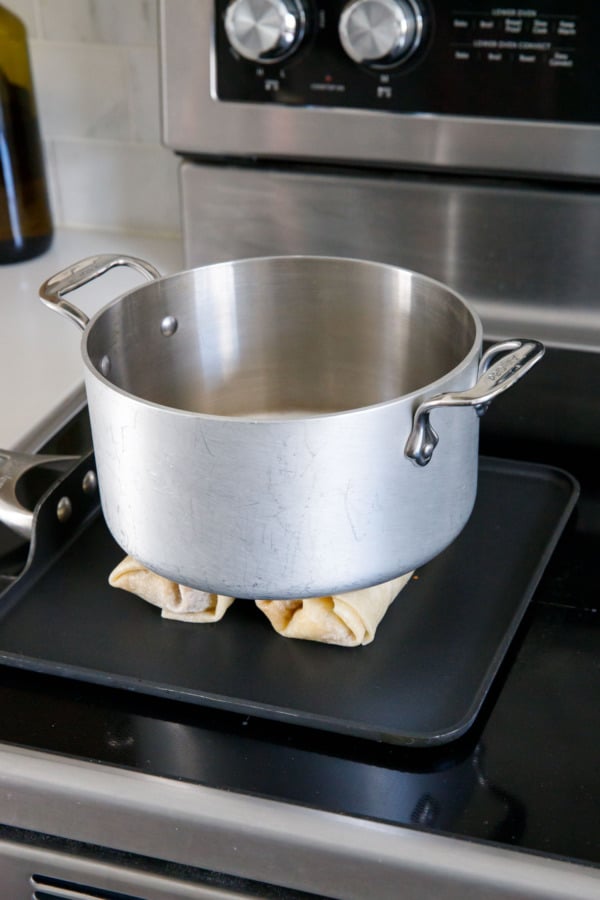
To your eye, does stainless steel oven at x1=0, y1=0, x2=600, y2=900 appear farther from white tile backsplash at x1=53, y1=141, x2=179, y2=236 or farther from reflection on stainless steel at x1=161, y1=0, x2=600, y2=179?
white tile backsplash at x1=53, y1=141, x2=179, y2=236

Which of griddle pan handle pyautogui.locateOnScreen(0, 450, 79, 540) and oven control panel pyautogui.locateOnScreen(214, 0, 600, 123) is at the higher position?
oven control panel pyautogui.locateOnScreen(214, 0, 600, 123)

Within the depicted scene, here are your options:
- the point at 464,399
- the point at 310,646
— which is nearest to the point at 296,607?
the point at 310,646

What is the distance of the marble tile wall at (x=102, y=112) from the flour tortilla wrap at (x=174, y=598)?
0.67 m

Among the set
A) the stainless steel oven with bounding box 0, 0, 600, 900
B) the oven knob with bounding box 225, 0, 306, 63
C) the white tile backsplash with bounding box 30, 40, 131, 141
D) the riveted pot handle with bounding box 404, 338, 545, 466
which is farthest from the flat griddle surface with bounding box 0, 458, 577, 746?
the white tile backsplash with bounding box 30, 40, 131, 141

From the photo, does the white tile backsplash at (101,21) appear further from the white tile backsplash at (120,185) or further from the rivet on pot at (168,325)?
the rivet on pot at (168,325)

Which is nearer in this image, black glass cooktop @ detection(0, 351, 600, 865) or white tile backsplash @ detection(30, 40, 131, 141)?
black glass cooktop @ detection(0, 351, 600, 865)

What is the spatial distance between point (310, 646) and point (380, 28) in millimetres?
432

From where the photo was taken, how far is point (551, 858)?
0.44 m

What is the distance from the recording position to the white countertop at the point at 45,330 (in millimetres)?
771

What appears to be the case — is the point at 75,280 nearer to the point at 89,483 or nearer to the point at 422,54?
the point at 89,483

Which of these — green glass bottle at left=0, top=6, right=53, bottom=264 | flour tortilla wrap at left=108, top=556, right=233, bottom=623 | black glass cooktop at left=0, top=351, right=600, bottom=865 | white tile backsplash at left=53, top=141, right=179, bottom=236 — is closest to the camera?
black glass cooktop at left=0, top=351, right=600, bottom=865

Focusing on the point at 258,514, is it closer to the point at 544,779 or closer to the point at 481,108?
the point at 544,779

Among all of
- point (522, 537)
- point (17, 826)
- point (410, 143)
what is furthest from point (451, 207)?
point (17, 826)

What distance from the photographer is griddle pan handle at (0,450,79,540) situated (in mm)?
626
